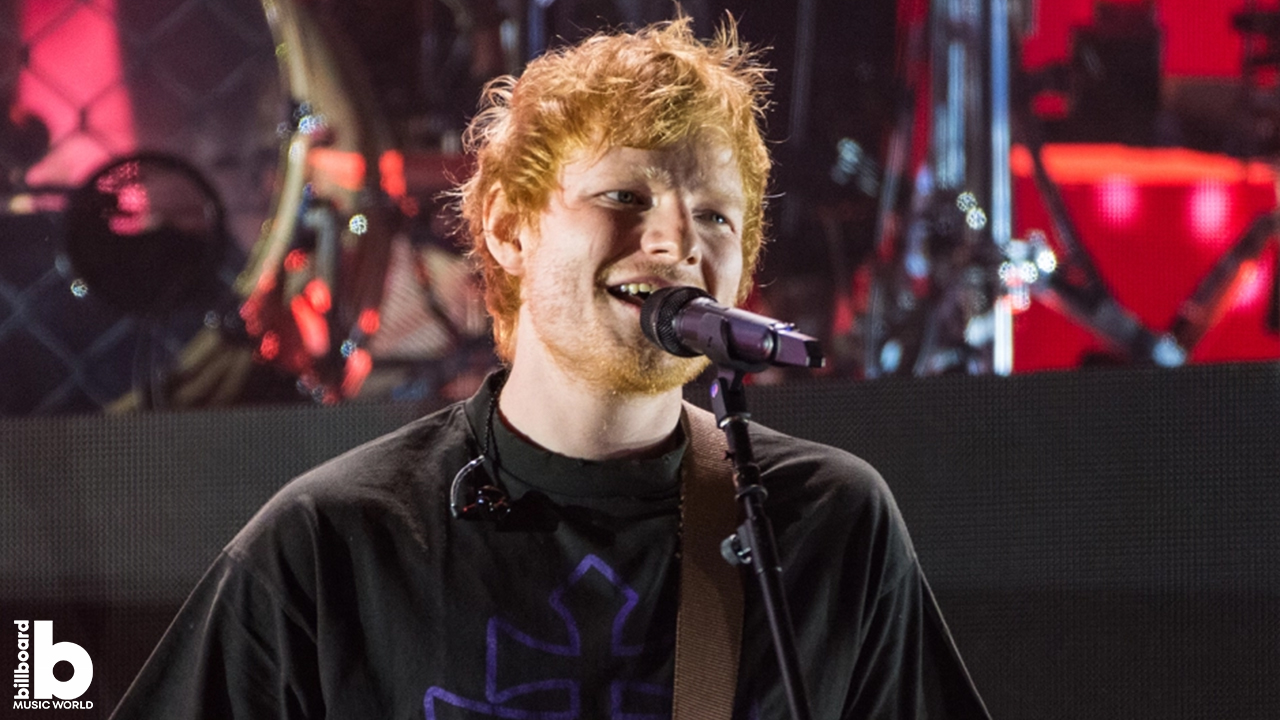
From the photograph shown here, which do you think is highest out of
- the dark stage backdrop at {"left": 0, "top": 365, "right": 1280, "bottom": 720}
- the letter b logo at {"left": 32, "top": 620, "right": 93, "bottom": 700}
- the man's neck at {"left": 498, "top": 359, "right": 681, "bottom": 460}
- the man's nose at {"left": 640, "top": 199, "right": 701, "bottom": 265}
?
the man's nose at {"left": 640, "top": 199, "right": 701, "bottom": 265}

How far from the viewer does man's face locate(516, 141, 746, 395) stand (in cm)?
147

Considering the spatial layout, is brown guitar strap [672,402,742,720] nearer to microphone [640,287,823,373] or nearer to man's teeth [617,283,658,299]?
man's teeth [617,283,658,299]

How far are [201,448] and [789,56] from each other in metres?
1.61

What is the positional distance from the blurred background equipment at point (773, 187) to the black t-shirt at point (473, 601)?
1.21 meters

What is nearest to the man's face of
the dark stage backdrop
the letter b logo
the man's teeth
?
the man's teeth

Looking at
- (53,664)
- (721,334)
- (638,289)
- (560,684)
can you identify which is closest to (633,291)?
(638,289)

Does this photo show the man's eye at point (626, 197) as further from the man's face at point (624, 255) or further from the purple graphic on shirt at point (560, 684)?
the purple graphic on shirt at point (560, 684)

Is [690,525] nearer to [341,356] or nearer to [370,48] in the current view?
[341,356]

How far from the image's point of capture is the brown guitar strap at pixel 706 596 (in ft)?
4.89

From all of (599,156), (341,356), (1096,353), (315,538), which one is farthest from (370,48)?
(1096,353)

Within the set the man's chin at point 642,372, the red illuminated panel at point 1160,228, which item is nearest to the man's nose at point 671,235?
the man's chin at point 642,372

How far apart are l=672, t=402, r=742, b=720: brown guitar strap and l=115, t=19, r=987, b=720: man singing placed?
0.07ft

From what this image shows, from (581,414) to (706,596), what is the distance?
289 millimetres

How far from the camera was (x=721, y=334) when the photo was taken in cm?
109
